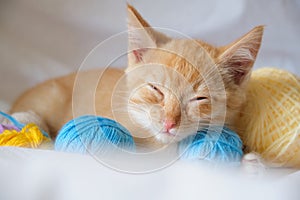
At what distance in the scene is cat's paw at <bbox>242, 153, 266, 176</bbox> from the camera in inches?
36.1

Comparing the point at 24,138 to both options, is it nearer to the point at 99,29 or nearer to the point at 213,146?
the point at 213,146

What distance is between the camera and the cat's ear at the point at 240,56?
1.00 metres

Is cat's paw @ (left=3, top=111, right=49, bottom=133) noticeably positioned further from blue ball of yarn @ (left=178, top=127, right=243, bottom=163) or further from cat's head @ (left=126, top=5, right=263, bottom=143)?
blue ball of yarn @ (left=178, top=127, right=243, bottom=163)

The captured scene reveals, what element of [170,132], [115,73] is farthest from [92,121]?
[115,73]

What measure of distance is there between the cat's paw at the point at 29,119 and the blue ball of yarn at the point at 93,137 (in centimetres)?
34

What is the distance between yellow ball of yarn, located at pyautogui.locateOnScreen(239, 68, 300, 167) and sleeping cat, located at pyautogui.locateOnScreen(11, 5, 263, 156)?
0.04m

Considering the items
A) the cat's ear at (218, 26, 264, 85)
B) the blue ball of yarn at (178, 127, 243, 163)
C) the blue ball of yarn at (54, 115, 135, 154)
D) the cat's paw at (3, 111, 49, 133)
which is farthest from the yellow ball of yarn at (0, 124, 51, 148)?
the cat's ear at (218, 26, 264, 85)

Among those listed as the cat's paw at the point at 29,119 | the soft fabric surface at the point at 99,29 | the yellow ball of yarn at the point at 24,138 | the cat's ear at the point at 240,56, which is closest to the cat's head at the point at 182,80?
the cat's ear at the point at 240,56

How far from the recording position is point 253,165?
0.93 m

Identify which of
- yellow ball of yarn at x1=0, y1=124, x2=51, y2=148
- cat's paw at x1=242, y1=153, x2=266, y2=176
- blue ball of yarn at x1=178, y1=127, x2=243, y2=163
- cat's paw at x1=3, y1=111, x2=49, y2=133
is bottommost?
cat's paw at x1=3, y1=111, x2=49, y2=133

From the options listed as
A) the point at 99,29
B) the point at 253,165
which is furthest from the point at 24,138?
the point at 99,29

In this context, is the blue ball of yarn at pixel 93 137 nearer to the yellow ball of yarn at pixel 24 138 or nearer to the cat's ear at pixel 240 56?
the yellow ball of yarn at pixel 24 138

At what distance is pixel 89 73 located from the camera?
1.40 metres

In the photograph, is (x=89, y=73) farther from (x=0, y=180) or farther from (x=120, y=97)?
(x=0, y=180)
